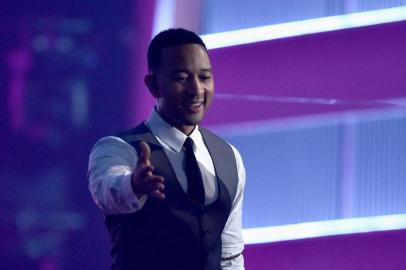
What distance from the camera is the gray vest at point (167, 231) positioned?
4.66 ft

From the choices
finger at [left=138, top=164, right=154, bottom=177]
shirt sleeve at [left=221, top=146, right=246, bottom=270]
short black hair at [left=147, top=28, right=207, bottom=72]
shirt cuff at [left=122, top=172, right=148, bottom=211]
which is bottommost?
shirt sleeve at [left=221, top=146, right=246, bottom=270]

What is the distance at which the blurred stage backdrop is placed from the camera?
1852 mm

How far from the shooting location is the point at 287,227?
1861mm

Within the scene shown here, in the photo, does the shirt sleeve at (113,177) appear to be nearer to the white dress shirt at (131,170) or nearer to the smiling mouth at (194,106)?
the white dress shirt at (131,170)

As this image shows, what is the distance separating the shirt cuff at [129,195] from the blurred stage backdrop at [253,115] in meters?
0.58

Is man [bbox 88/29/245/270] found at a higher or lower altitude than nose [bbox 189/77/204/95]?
lower

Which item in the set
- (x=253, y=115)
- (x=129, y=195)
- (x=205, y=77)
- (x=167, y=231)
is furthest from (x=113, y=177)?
(x=253, y=115)

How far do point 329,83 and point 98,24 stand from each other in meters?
0.53

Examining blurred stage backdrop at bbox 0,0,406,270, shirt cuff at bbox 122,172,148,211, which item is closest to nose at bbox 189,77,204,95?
shirt cuff at bbox 122,172,148,211

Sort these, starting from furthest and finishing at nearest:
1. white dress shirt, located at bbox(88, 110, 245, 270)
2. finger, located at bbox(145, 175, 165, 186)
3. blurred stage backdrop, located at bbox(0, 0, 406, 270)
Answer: blurred stage backdrop, located at bbox(0, 0, 406, 270) < white dress shirt, located at bbox(88, 110, 245, 270) < finger, located at bbox(145, 175, 165, 186)

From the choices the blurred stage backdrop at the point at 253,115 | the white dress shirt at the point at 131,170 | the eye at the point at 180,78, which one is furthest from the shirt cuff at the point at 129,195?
the blurred stage backdrop at the point at 253,115

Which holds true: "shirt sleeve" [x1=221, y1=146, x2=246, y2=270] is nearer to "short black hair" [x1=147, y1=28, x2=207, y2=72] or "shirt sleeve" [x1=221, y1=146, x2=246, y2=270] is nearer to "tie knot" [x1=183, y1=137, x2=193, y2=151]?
"tie knot" [x1=183, y1=137, x2=193, y2=151]

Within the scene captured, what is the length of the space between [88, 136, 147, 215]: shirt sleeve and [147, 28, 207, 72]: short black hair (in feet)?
0.47

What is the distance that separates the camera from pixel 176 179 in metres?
1.46
